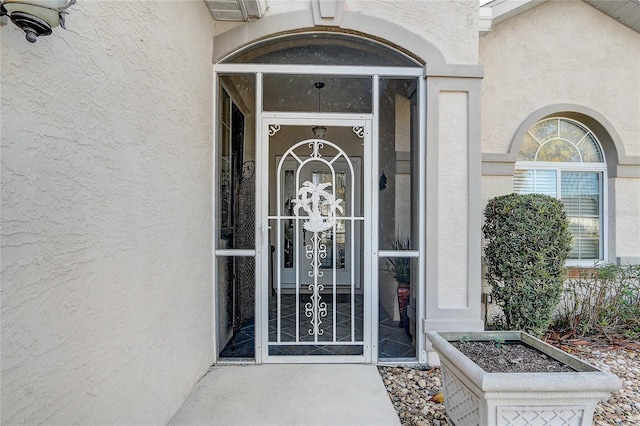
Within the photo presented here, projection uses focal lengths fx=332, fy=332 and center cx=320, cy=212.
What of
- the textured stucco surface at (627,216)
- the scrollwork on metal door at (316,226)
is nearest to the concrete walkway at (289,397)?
the scrollwork on metal door at (316,226)

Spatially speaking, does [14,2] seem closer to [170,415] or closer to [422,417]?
[170,415]

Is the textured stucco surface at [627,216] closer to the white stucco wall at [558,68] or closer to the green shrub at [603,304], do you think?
the green shrub at [603,304]

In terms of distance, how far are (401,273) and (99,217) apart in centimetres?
277

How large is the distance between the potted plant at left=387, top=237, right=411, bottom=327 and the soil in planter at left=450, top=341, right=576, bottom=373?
3.44ft

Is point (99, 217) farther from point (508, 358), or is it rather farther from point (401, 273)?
point (401, 273)

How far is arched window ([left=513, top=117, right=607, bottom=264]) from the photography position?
460 cm

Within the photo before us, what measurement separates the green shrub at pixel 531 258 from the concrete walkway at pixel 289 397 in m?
1.65

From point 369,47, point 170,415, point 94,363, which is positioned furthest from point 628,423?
point 369,47

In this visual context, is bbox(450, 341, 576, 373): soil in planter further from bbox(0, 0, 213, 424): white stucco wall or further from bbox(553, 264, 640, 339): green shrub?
bbox(553, 264, 640, 339): green shrub

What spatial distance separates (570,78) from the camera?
14.5 ft

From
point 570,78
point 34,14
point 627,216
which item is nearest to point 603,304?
point 627,216

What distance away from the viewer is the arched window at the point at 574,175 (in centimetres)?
460

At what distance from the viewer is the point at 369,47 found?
346cm

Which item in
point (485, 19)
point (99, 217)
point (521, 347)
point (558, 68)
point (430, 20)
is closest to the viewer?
point (99, 217)
